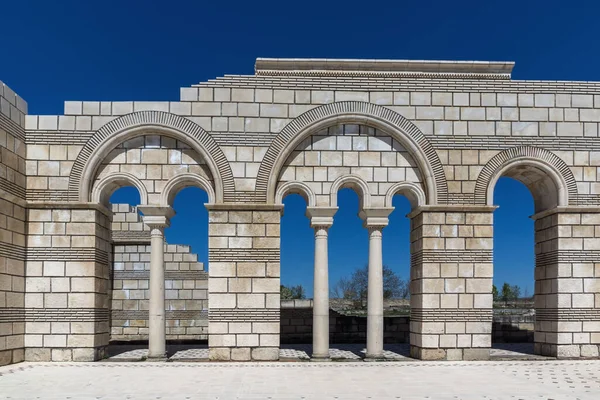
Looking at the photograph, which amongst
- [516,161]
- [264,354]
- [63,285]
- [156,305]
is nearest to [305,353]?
[264,354]

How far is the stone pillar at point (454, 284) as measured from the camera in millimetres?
13023

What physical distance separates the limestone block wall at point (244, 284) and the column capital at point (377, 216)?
91.7 inches

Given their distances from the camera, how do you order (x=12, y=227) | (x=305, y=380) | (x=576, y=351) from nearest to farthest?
(x=305, y=380) < (x=12, y=227) < (x=576, y=351)

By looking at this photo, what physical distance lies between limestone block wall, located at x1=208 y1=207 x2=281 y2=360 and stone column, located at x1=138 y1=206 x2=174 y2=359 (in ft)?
4.14

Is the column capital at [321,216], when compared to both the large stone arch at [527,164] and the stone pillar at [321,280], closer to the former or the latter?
the stone pillar at [321,280]

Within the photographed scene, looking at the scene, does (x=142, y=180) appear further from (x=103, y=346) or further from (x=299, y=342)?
(x=299, y=342)

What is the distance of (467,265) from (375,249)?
92.5 inches

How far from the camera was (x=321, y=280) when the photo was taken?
13297 millimetres

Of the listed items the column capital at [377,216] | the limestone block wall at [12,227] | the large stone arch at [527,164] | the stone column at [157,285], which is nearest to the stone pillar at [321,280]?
the column capital at [377,216]

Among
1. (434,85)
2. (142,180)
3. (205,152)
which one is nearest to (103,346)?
(142,180)

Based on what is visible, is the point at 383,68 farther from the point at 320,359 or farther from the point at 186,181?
the point at 320,359

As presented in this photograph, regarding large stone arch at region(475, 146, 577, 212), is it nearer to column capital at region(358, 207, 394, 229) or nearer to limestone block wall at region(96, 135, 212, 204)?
column capital at region(358, 207, 394, 229)

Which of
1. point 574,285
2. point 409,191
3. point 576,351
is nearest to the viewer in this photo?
point 576,351

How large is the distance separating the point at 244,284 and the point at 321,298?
78.2 inches
